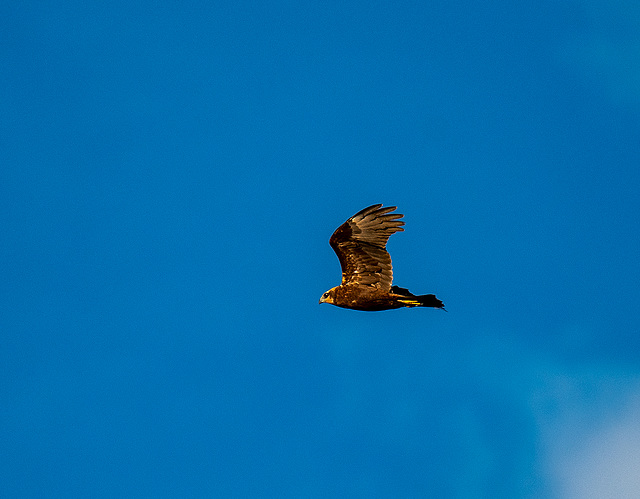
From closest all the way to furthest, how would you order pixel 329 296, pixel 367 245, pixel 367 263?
pixel 367 245 → pixel 367 263 → pixel 329 296

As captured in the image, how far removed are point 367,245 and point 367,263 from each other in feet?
1.69

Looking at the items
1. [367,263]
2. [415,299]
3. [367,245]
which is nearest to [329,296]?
[367,263]

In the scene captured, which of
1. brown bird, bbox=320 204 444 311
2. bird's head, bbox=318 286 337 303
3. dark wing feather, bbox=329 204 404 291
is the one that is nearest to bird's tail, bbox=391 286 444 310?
brown bird, bbox=320 204 444 311

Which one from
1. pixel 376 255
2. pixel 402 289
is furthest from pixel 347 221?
pixel 402 289

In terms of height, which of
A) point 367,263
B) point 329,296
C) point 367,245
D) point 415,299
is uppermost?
point 367,245

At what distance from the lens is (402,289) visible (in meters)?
16.9

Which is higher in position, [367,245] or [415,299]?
[367,245]

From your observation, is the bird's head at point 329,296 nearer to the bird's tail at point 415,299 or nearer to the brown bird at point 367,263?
the brown bird at point 367,263

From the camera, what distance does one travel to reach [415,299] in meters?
16.3

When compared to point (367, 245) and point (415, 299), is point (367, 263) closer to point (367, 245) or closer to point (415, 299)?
point (367, 245)

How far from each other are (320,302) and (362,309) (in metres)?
1.16

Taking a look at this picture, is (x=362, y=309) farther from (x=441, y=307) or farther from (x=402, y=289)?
(x=441, y=307)

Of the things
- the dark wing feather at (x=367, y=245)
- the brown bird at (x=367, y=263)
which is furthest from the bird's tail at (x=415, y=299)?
the dark wing feather at (x=367, y=245)

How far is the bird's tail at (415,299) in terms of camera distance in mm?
15867
